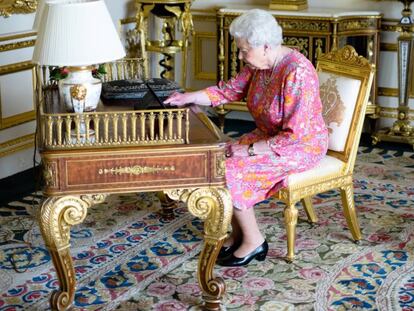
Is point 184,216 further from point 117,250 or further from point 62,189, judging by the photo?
point 62,189

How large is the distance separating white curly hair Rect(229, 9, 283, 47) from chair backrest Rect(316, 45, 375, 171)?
61 cm

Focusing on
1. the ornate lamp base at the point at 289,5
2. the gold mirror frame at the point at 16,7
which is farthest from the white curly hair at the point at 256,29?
the ornate lamp base at the point at 289,5

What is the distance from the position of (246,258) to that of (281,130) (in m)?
0.68

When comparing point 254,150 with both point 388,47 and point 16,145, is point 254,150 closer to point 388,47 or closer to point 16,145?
point 16,145

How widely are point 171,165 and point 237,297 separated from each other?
2.62ft

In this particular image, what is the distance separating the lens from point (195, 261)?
13.0ft

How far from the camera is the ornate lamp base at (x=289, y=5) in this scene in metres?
6.20

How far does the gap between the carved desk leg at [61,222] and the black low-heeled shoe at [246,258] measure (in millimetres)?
909

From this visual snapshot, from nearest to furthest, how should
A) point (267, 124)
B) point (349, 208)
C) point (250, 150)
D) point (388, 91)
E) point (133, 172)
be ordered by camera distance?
point (133, 172)
point (250, 150)
point (267, 124)
point (349, 208)
point (388, 91)

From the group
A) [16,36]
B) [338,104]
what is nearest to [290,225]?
[338,104]

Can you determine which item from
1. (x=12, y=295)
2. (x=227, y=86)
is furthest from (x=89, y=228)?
(x=227, y=86)

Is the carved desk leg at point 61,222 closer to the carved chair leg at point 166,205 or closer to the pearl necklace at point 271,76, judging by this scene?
the pearl necklace at point 271,76

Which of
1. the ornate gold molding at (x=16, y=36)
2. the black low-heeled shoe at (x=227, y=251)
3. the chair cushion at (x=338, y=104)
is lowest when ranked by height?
the black low-heeled shoe at (x=227, y=251)

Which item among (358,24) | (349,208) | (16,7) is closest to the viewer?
(349,208)
